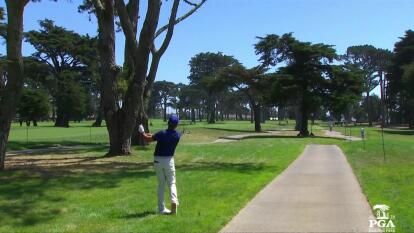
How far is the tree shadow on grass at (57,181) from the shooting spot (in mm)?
10336

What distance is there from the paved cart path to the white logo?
4.2 inches

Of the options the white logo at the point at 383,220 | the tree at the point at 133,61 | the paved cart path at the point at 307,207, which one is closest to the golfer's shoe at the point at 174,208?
the paved cart path at the point at 307,207

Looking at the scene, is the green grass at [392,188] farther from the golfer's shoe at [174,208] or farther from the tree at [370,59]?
the tree at [370,59]

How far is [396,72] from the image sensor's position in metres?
92.1

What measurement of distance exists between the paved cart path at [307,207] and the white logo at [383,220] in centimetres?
11

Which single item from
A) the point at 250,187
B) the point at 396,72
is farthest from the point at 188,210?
the point at 396,72

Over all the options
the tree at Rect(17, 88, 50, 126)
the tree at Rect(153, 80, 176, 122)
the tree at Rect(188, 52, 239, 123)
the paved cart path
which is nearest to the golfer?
the paved cart path

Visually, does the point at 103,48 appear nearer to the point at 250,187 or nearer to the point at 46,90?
the point at 250,187

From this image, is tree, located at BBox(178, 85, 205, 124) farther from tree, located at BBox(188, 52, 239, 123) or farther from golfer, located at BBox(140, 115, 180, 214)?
golfer, located at BBox(140, 115, 180, 214)

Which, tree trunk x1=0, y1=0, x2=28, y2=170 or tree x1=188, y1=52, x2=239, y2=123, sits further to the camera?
tree x1=188, y1=52, x2=239, y2=123

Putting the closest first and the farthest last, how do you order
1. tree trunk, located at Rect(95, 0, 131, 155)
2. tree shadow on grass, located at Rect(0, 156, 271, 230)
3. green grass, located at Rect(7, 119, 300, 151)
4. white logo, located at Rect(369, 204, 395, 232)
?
white logo, located at Rect(369, 204, 395, 232)
tree shadow on grass, located at Rect(0, 156, 271, 230)
tree trunk, located at Rect(95, 0, 131, 155)
green grass, located at Rect(7, 119, 300, 151)

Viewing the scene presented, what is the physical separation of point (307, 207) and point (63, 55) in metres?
88.7

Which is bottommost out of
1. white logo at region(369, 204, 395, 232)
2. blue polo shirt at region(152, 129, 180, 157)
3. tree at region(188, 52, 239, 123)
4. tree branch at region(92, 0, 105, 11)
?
white logo at region(369, 204, 395, 232)

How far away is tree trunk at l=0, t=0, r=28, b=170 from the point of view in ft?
56.7
